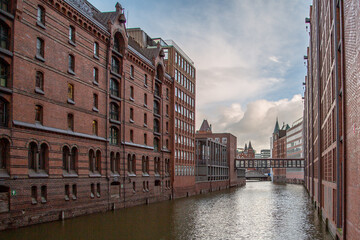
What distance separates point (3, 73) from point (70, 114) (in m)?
8.07

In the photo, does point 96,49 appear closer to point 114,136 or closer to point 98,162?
point 114,136

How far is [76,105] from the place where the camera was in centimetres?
3331

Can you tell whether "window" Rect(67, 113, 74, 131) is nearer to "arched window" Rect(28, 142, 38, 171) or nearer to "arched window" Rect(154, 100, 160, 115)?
"arched window" Rect(28, 142, 38, 171)

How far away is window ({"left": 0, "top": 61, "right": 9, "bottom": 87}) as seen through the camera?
82.6 feet

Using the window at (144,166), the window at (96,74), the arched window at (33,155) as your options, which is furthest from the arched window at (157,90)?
the arched window at (33,155)

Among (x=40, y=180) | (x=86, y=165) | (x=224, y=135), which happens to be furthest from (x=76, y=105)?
(x=224, y=135)

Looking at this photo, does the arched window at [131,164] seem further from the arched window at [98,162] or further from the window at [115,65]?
the window at [115,65]

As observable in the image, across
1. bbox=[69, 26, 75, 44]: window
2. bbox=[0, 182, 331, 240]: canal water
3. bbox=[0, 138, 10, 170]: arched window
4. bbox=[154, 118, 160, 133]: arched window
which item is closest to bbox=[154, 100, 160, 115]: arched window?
bbox=[154, 118, 160, 133]: arched window

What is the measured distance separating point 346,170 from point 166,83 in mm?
40481

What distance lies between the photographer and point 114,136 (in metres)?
40.8

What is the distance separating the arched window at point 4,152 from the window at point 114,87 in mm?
15923

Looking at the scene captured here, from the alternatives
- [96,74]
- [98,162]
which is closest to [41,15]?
[96,74]

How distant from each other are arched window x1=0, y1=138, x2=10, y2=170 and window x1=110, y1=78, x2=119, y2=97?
52.2 feet

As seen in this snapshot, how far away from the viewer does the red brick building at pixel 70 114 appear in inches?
1011
